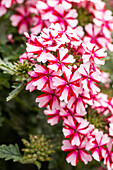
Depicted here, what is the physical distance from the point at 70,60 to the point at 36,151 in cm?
49

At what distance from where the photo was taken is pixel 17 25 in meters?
1.56

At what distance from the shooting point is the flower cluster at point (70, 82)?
1052 mm

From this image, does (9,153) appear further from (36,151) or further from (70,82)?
(70,82)

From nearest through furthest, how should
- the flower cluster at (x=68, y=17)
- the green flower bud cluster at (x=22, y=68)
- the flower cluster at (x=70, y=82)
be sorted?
1. the flower cluster at (x=70, y=82)
2. the green flower bud cluster at (x=22, y=68)
3. the flower cluster at (x=68, y=17)

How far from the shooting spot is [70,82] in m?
1.06

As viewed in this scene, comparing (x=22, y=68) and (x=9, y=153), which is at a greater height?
(x=22, y=68)

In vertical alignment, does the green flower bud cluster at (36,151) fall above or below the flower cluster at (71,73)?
below

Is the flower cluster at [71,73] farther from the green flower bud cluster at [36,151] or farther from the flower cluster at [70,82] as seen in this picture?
the green flower bud cluster at [36,151]

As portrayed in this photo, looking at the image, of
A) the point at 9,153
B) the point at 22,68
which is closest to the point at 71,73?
the point at 22,68

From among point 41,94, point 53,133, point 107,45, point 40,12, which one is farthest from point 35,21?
point 53,133

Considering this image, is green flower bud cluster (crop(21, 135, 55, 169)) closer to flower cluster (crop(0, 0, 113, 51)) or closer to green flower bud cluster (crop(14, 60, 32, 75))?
green flower bud cluster (crop(14, 60, 32, 75))

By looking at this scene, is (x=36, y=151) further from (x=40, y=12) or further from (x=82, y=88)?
(x=40, y=12)

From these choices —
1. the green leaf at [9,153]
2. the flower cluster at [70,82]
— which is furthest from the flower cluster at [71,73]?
the green leaf at [9,153]

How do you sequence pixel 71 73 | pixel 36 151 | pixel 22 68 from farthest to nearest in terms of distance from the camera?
pixel 36 151 → pixel 22 68 → pixel 71 73
